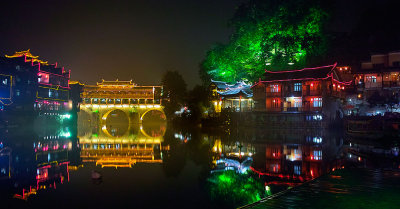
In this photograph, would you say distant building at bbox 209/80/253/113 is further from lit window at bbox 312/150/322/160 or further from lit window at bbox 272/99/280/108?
lit window at bbox 312/150/322/160

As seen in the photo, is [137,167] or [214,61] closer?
[137,167]

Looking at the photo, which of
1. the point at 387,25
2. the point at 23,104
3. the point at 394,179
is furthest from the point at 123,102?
the point at 394,179

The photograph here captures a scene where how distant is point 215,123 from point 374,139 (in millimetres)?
24044

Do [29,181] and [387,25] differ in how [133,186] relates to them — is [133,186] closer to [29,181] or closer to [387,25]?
[29,181]

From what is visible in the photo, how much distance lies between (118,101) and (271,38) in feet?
162

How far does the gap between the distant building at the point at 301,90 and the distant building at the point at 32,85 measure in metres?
37.1

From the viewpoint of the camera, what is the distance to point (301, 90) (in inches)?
1626

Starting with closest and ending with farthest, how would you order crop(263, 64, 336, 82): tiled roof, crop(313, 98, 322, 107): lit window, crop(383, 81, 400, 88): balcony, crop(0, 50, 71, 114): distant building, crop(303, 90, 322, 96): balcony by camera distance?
crop(263, 64, 336, 82): tiled roof, crop(303, 90, 322, 96): balcony, crop(313, 98, 322, 107): lit window, crop(383, 81, 400, 88): balcony, crop(0, 50, 71, 114): distant building

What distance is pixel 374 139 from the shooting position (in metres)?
25.5

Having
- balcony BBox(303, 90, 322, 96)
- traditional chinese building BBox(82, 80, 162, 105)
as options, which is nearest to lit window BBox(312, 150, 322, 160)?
balcony BBox(303, 90, 322, 96)

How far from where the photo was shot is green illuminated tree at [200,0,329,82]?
143 ft

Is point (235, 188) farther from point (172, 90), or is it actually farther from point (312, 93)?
point (172, 90)

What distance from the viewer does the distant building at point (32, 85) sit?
4700 cm

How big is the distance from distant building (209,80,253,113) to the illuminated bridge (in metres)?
31.5
